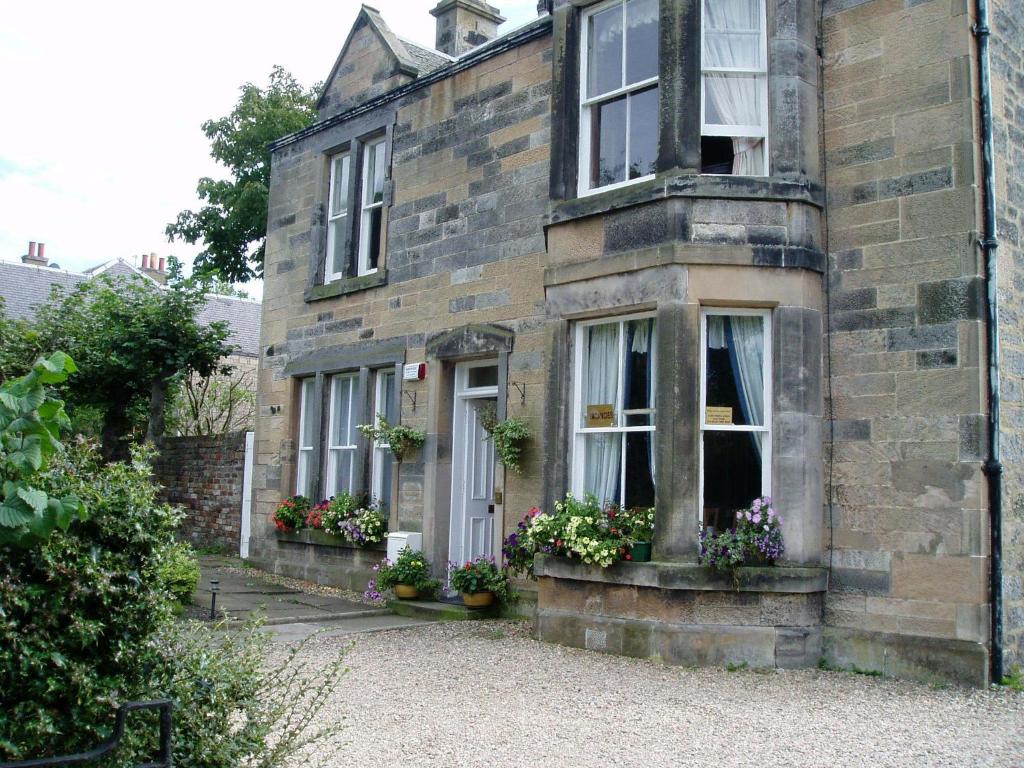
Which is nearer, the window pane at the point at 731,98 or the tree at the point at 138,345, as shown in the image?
the window pane at the point at 731,98

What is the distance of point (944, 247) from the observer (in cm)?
814

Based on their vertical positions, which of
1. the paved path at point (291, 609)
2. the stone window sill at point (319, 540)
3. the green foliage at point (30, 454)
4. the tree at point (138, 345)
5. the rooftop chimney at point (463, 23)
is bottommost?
the paved path at point (291, 609)

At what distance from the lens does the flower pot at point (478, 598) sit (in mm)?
10477

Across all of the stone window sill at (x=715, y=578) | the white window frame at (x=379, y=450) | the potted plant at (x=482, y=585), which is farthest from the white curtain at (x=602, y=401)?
the white window frame at (x=379, y=450)

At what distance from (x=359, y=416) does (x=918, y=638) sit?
7459mm

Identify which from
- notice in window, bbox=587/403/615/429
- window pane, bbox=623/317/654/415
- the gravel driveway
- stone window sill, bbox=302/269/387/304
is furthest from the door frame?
the gravel driveway

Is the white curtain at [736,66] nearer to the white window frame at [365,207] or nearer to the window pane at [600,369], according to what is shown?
the window pane at [600,369]

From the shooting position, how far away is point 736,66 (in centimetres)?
912

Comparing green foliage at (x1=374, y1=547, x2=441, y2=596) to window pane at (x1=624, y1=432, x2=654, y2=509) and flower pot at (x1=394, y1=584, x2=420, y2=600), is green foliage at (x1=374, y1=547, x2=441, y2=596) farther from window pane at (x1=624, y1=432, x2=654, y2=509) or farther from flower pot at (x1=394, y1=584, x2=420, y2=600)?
window pane at (x1=624, y1=432, x2=654, y2=509)

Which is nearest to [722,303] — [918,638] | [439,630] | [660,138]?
[660,138]

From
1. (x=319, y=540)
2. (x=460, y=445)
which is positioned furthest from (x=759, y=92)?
(x=319, y=540)

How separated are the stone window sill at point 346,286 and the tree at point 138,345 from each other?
3.82 m

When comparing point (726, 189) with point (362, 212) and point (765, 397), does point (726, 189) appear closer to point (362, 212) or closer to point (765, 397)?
point (765, 397)

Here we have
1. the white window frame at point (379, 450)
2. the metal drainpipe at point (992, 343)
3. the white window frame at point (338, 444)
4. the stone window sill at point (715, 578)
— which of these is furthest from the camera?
the white window frame at point (338, 444)
